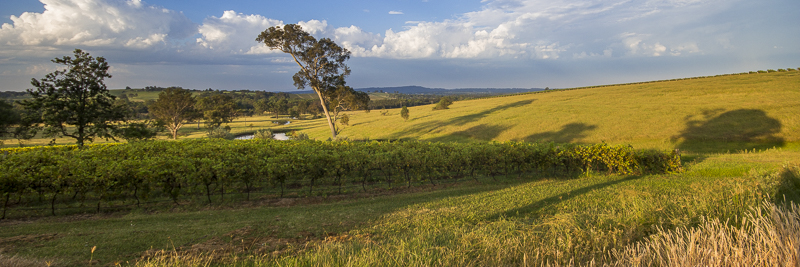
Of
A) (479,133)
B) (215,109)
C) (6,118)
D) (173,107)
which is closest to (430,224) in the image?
(479,133)

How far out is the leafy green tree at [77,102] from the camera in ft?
74.9

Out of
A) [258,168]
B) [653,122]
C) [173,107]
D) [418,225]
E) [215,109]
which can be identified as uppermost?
[173,107]

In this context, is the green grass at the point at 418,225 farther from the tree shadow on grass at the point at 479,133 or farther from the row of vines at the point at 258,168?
the tree shadow on grass at the point at 479,133

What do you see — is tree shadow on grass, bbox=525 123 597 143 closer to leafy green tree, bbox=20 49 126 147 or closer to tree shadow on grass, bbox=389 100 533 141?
tree shadow on grass, bbox=389 100 533 141

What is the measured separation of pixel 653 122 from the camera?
31.0 meters

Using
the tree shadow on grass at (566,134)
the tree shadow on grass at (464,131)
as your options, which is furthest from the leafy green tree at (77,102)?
the tree shadow on grass at (566,134)

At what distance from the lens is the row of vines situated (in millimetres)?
9000

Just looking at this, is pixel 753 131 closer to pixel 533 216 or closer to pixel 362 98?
pixel 533 216

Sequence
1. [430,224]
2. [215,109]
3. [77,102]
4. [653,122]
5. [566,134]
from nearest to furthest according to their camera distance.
Result: [430,224], [77,102], [653,122], [566,134], [215,109]

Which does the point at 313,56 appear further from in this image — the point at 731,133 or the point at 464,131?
the point at 731,133

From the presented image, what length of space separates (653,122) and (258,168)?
3483 centimetres

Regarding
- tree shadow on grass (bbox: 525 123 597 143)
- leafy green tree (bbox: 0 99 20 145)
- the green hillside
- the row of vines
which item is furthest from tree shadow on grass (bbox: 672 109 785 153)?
leafy green tree (bbox: 0 99 20 145)

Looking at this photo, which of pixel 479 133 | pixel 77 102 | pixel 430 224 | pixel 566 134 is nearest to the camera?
pixel 430 224

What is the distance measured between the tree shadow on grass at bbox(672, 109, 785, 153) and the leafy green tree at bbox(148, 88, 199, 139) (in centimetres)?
5876
